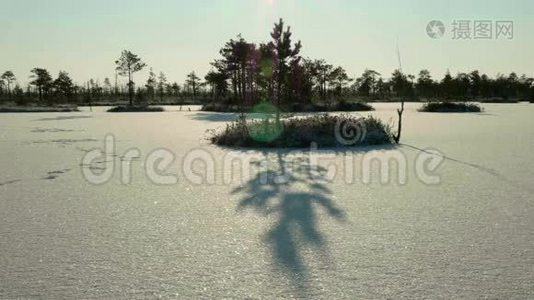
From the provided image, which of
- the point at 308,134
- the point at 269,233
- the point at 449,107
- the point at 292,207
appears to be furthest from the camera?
the point at 449,107

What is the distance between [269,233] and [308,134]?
7635mm

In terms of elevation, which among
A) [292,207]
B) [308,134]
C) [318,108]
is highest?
[318,108]

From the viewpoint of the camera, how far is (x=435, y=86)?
64.4 meters

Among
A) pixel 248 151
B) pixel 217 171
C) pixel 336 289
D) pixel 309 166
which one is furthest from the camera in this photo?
pixel 248 151

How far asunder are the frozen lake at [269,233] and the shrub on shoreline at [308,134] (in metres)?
3.32

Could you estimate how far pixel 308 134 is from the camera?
11.4m

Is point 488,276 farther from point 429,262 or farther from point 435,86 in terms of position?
point 435,86

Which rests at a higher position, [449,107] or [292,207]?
[449,107]

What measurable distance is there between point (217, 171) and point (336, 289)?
494 centimetres

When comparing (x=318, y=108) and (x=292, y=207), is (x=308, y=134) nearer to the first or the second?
(x=292, y=207)

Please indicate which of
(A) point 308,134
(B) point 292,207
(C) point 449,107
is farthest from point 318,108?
(B) point 292,207

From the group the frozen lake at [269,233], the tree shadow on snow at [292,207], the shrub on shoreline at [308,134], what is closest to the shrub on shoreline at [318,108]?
the shrub on shoreline at [308,134]

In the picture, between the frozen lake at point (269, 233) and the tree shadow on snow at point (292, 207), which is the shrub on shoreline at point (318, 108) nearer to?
the tree shadow on snow at point (292, 207)

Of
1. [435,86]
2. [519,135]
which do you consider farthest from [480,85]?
[519,135]
